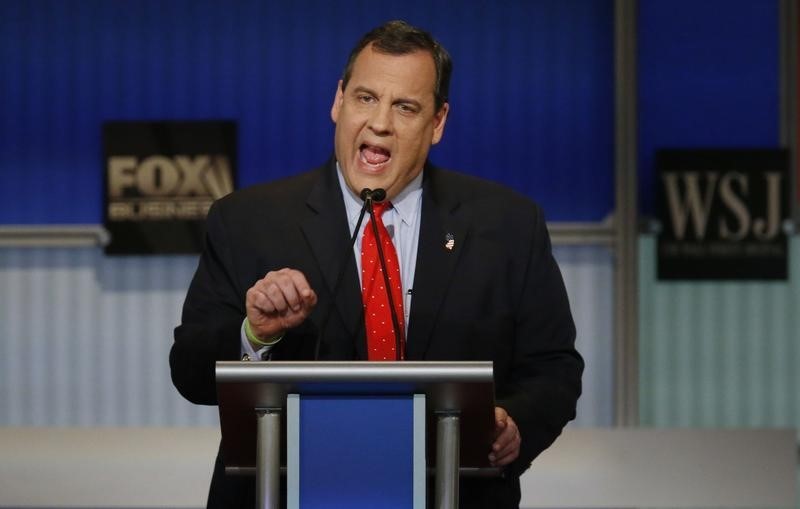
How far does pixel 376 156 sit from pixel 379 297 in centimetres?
25

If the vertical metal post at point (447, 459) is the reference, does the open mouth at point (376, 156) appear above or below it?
above

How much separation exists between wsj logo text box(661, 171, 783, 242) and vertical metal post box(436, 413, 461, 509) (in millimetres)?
4711

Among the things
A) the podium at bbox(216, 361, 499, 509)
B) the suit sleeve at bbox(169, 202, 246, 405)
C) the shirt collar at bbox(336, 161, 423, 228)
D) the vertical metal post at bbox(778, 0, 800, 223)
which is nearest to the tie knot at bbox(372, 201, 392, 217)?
the shirt collar at bbox(336, 161, 423, 228)

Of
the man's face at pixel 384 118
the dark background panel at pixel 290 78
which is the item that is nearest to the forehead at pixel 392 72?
the man's face at pixel 384 118

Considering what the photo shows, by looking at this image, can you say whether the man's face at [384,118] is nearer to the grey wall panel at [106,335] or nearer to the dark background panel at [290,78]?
the dark background panel at [290,78]

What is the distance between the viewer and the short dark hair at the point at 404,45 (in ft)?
7.36

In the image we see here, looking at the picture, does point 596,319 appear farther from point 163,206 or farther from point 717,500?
point 163,206

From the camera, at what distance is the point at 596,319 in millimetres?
6391

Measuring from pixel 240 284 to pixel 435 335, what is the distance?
34 cm

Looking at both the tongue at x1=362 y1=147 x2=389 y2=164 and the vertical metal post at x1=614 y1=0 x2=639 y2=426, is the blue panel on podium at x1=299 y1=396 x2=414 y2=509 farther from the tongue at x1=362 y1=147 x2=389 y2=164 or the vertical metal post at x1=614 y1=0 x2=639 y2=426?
the vertical metal post at x1=614 y1=0 x2=639 y2=426

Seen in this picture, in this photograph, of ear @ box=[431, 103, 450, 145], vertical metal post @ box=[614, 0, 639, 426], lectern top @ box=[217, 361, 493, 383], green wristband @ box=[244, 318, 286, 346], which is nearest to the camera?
lectern top @ box=[217, 361, 493, 383]

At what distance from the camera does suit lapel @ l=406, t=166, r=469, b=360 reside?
217cm

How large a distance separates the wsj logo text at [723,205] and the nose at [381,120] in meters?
4.28

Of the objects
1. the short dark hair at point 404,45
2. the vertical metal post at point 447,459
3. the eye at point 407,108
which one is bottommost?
the vertical metal post at point 447,459
